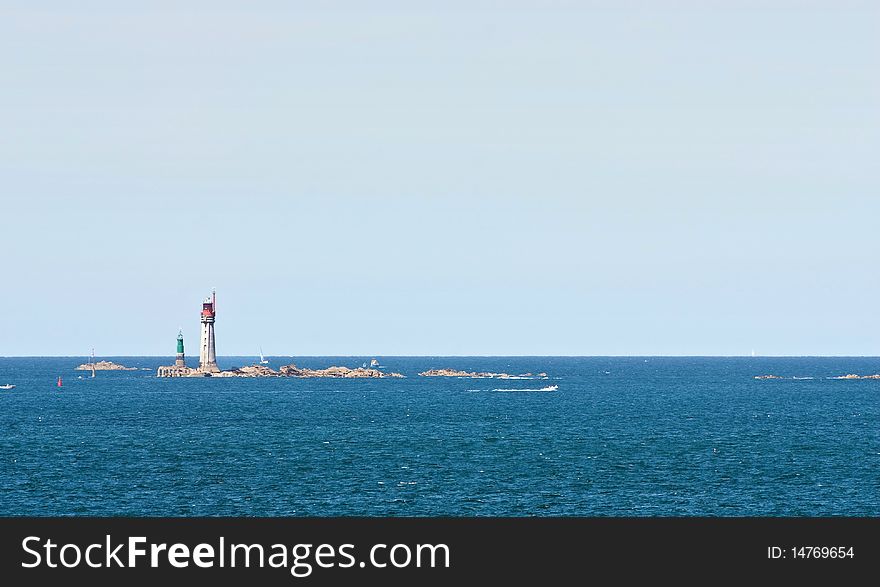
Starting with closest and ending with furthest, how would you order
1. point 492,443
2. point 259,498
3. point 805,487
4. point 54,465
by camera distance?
point 259,498 < point 805,487 < point 54,465 < point 492,443

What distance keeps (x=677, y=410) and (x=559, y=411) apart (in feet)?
67.7

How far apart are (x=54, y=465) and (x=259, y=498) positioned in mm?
31290

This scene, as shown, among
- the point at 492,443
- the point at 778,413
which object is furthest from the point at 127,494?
the point at 778,413

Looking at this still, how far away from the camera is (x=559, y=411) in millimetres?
192875

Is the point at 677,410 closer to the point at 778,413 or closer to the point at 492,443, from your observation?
the point at 778,413

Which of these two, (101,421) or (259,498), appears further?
(101,421)

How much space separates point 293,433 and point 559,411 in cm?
6360
